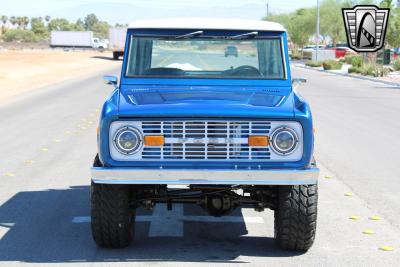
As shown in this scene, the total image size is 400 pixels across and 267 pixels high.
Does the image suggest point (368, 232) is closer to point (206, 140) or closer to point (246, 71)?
point (246, 71)

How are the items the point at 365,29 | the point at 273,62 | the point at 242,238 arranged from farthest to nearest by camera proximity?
the point at 365,29
the point at 273,62
the point at 242,238

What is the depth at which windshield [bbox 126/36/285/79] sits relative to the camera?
23.4ft

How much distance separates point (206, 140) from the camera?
19.0ft

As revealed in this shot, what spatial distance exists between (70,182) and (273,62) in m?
3.41

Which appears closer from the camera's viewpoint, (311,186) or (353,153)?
(311,186)

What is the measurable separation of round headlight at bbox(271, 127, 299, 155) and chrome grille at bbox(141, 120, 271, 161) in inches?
2.6

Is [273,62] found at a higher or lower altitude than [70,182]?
higher

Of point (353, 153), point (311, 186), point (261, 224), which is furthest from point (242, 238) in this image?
point (353, 153)

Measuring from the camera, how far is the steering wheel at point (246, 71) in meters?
7.18

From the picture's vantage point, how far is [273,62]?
7125mm

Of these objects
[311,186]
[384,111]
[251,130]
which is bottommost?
[384,111]

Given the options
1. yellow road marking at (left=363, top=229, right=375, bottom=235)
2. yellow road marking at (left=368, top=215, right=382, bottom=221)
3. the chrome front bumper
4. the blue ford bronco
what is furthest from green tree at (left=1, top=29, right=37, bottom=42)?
the chrome front bumper

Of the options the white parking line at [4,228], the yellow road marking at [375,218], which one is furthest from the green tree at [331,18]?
the white parking line at [4,228]

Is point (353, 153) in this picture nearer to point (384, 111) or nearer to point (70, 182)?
point (70, 182)
